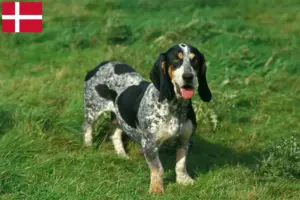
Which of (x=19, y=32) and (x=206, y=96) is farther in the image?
(x=19, y=32)

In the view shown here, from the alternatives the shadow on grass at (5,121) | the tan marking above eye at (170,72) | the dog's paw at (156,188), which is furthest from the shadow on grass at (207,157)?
the shadow on grass at (5,121)

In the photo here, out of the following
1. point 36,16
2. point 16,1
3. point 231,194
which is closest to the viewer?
point 231,194

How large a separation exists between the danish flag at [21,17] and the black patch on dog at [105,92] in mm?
5991

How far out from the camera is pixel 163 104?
20.4 ft

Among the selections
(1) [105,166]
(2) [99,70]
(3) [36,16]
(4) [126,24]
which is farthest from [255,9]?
(1) [105,166]

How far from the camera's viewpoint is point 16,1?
1573 cm

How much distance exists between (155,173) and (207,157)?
59.1 inches

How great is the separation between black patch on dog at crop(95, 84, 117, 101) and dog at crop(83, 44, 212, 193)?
8 centimetres

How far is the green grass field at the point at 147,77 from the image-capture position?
6227 millimetres

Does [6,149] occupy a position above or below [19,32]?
below

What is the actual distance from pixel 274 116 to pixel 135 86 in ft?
9.37

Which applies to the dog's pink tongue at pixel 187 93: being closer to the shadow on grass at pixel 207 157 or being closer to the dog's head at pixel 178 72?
the dog's head at pixel 178 72

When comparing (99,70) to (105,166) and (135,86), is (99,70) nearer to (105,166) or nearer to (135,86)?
(135,86)

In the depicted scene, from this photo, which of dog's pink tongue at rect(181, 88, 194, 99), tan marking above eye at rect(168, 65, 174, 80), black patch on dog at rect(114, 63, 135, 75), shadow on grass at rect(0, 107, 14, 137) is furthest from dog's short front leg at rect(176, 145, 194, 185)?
shadow on grass at rect(0, 107, 14, 137)
